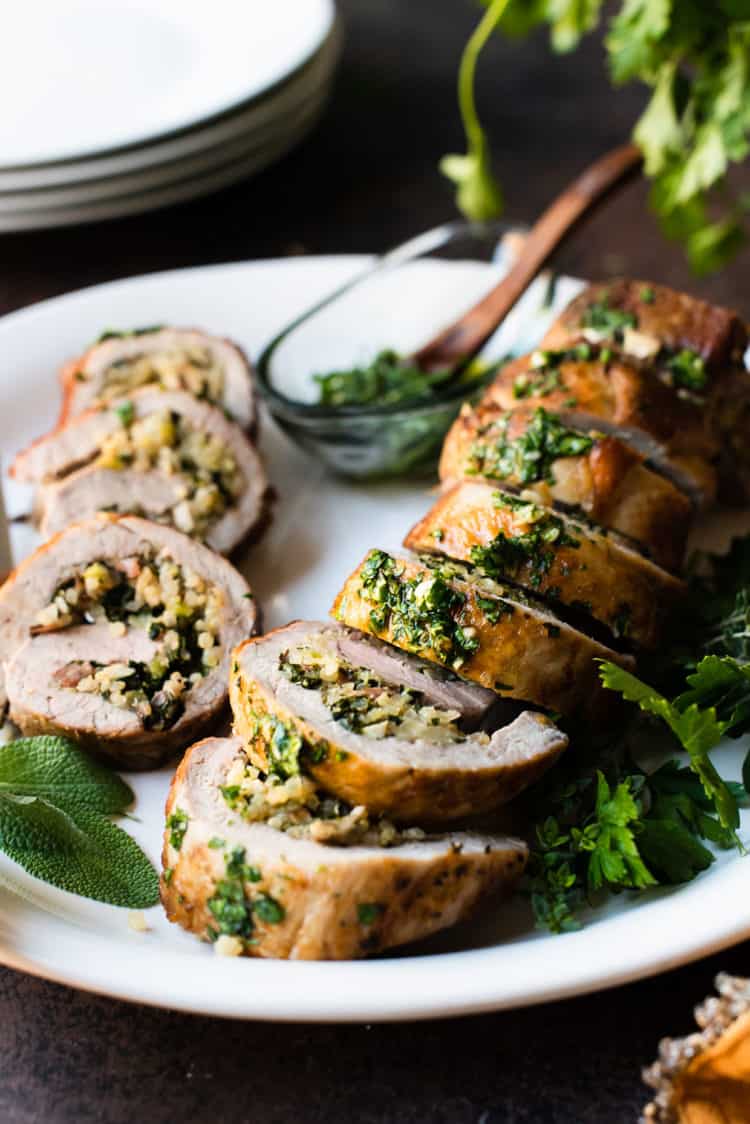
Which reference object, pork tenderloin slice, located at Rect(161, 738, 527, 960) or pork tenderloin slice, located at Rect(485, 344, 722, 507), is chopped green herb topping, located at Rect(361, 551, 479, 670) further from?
pork tenderloin slice, located at Rect(485, 344, 722, 507)

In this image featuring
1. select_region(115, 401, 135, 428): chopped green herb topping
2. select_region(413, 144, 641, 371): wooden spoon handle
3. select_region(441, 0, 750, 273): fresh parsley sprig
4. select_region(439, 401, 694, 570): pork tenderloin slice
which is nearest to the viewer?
select_region(439, 401, 694, 570): pork tenderloin slice

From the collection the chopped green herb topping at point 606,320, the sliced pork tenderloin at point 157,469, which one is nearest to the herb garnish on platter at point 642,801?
the chopped green herb topping at point 606,320

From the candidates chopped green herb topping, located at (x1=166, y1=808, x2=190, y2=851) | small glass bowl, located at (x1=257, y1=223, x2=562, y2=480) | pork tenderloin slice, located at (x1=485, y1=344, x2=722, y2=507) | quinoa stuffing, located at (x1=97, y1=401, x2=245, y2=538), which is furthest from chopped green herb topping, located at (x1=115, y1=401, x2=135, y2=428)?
chopped green herb topping, located at (x1=166, y1=808, x2=190, y2=851)

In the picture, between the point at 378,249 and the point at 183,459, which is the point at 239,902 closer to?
the point at 183,459

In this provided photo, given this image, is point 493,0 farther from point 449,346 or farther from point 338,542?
point 338,542

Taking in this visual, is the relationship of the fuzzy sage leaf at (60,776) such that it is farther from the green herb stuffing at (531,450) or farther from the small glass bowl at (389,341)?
the small glass bowl at (389,341)
